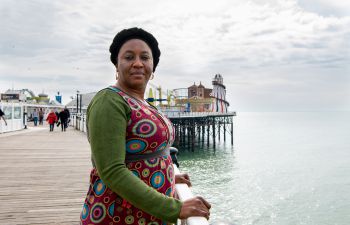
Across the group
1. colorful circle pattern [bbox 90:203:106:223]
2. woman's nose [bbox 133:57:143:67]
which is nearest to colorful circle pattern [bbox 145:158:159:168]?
colorful circle pattern [bbox 90:203:106:223]

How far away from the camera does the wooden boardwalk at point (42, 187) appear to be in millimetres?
3861

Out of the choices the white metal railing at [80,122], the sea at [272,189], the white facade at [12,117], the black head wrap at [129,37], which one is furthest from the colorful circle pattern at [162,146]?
the white facade at [12,117]

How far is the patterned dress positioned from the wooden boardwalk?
2685 millimetres

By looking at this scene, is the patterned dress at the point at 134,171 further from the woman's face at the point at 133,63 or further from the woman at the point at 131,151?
the woman's face at the point at 133,63

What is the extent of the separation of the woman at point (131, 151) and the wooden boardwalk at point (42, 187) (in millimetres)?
2729

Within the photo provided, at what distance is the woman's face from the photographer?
4.46 feet

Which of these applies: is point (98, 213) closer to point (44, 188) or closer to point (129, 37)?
point (129, 37)

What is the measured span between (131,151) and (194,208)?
336 millimetres

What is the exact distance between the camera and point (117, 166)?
1119 millimetres

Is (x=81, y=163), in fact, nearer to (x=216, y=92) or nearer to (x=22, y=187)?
(x=22, y=187)

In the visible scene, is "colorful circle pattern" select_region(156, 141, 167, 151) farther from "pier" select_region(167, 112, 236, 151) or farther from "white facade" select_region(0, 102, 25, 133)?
"pier" select_region(167, 112, 236, 151)

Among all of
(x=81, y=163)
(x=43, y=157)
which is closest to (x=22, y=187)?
(x=81, y=163)

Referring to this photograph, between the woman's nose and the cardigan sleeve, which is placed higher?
the woman's nose

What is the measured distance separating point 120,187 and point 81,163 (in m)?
6.75
